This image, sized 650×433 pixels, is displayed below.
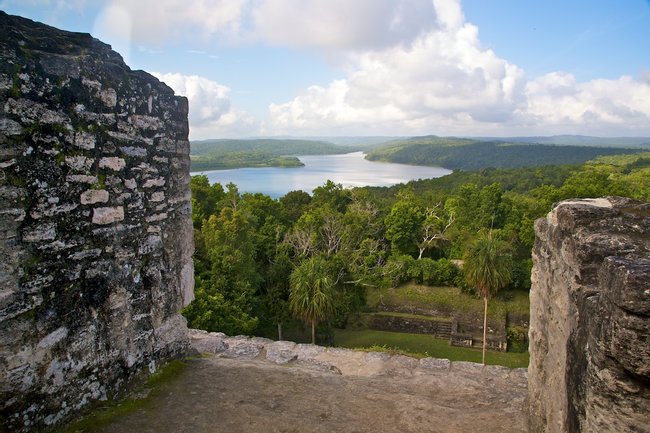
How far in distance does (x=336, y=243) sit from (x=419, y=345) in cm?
672

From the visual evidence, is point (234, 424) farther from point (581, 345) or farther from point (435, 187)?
point (435, 187)

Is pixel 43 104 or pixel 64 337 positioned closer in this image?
pixel 43 104

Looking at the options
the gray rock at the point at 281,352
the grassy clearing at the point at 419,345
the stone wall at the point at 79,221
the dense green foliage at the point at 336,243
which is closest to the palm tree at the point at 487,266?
the grassy clearing at the point at 419,345

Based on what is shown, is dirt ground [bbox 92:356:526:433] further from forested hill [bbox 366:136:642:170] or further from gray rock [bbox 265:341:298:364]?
→ forested hill [bbox 366:136:642:170]

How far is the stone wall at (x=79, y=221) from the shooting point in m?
2.74

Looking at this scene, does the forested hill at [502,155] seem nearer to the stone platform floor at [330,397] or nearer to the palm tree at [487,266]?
the palm tree at [487,266]

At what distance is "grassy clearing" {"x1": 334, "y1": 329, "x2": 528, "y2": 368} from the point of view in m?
18.8

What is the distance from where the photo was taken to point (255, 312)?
58.0ft

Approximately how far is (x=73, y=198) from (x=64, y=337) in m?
0.95

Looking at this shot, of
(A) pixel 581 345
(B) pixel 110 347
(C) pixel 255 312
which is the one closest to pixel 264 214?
(C) pixel 255 312

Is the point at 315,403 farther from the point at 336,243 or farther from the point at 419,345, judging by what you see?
the point at 336,243

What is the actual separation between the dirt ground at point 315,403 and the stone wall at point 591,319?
2.34 ft

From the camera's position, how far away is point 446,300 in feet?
79.6

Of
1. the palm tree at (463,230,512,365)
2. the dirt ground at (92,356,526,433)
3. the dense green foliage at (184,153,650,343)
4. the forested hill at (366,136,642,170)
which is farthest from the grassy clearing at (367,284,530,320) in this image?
the forested hill at (366,136,642,170)
